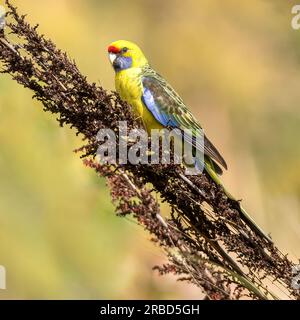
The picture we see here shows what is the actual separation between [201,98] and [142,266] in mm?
1366

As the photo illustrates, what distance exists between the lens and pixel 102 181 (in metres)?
4.82

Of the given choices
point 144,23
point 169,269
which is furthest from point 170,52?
point 169,269

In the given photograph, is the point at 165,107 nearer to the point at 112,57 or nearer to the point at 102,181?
the point at 112,57

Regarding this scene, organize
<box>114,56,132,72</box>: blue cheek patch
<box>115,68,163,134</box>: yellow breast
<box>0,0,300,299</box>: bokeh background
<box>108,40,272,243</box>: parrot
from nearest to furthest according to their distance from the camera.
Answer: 1. <box>108,40,272,243</box>: parrot
2. <box>115,68,163,134</box>: yellow breast
3. <box>114,56,132,72</box>: blue cheek patch
4. <box>0,0,300,299</box>: bokeh background

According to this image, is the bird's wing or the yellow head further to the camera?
the yellow head

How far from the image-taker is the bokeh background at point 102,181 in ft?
15.8

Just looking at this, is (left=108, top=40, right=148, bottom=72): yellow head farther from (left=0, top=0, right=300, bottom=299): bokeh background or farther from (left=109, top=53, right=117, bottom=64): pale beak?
(left=0, top=0, right=300, bottom=299): bokeh background

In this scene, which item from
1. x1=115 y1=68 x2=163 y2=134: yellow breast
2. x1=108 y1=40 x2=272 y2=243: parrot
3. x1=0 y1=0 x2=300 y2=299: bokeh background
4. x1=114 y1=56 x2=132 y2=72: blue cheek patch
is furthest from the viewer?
x1=0 y1=0 x2=300 y2=299: bokeh background

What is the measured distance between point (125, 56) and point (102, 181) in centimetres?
127

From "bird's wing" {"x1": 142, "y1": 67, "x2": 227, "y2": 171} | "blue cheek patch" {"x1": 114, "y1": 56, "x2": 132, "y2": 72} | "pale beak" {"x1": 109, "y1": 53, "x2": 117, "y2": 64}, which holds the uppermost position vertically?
A: "pale beak" {"x1": 109, "y1": 53, "x2": 117, "y2": 64}

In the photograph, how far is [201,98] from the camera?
5.52m

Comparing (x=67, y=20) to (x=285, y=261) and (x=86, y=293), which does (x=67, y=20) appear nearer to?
(x=86, y=293)

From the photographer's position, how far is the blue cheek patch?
3.65 metres

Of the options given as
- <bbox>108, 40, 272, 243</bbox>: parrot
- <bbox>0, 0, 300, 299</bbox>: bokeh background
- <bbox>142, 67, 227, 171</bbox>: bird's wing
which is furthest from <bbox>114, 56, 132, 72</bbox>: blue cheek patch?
<bbox>0, 0, 300, 299</bbox>: bokeh background
